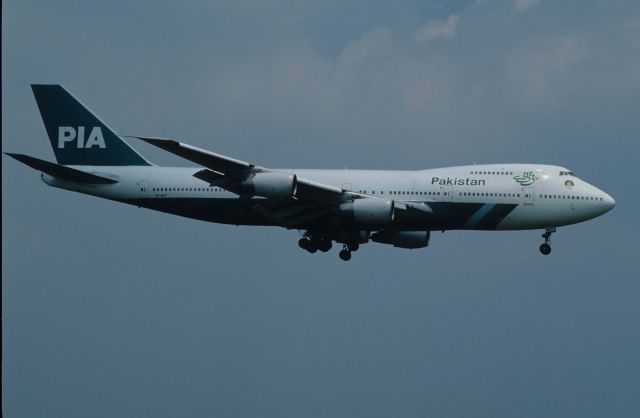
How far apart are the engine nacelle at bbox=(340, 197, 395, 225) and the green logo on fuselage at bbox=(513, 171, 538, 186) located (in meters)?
6.74

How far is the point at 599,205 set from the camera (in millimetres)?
48000

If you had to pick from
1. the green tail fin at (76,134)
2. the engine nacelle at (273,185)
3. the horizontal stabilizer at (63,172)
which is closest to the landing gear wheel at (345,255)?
the engine nacelle at (273,185)

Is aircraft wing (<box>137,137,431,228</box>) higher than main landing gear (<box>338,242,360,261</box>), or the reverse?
aircraft wing (<box>137,137,431,228</box>)

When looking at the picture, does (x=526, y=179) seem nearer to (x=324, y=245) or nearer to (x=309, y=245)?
(x=324, y=245)

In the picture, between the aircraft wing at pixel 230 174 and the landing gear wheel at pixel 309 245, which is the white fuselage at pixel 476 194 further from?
the aircraft wing at pixel 230 174

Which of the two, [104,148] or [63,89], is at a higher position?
[63,89]

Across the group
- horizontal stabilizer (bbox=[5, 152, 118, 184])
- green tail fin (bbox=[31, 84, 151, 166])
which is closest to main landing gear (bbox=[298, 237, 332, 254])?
green tail fin (bbox=[31, 84, 151, 166])

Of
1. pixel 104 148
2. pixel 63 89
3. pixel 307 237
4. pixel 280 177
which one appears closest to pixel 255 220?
pixel 307 237

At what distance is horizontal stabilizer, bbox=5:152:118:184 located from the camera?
4875 centimetres

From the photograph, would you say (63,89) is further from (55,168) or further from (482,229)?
(482,229)

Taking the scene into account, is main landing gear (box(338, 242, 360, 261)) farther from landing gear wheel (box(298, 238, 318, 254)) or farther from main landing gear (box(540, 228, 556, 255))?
main landing gear (box(540, 228, 556, 255))

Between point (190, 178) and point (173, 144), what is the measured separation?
24.8 feet

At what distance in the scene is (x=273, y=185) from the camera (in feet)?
145

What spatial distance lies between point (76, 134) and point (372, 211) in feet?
60.3
